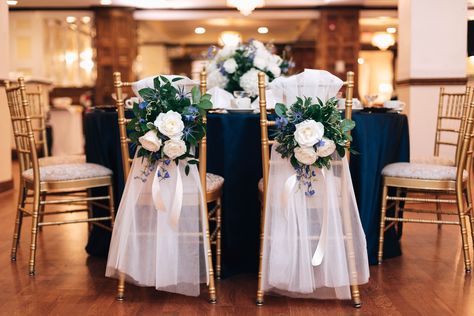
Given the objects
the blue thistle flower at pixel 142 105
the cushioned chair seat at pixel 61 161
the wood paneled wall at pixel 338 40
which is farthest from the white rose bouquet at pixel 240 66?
the wood paneled wall at pixel 338 40

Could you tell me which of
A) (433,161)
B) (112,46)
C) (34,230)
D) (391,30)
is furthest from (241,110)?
(391,30)

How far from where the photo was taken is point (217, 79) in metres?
3.85

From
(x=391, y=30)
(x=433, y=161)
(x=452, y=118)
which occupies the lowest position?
(x=433, y=161)

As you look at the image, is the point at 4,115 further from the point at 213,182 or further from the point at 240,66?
the point at 213,182

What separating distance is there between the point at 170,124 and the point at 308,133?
22.7 inches

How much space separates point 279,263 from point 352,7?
8.51 m

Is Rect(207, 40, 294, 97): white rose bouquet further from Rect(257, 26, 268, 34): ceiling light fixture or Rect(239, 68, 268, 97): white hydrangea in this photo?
Rect(257, 26, 268, 34): ceiling light fixture

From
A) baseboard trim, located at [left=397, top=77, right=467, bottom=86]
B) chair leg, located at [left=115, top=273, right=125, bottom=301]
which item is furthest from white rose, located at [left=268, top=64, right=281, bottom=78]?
baseboard trim, located at [left=397, top=77, right=467, bottom=86]

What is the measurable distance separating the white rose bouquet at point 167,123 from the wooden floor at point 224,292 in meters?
0.60

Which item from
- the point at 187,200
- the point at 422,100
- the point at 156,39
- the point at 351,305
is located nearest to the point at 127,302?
the point at 187,200

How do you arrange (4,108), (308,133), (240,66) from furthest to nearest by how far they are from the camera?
(4,108)
(240,66)
(308,133)

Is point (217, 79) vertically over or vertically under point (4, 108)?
over

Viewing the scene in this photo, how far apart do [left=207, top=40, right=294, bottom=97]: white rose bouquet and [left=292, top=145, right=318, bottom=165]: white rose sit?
1382 millimetres

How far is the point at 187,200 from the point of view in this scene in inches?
101
